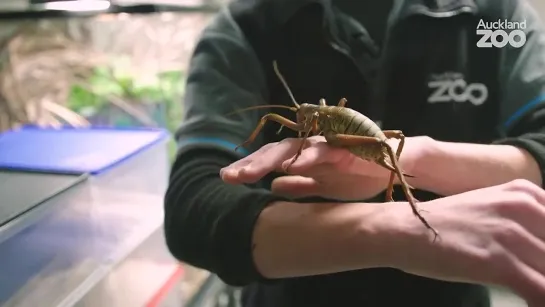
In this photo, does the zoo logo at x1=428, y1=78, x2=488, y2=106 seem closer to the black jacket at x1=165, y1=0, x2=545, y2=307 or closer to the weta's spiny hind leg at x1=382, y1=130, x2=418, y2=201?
the black jacket at x1=165, y1=0, x2=545, y2=307

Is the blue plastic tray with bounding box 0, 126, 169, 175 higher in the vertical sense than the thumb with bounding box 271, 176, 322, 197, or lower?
lower

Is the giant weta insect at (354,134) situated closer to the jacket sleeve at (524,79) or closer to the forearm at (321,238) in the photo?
the forearm at (321,238)

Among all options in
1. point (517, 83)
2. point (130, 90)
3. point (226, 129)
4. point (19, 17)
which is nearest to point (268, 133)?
point (226, 129)

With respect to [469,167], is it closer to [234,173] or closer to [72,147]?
[234,173]

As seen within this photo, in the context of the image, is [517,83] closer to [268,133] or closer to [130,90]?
[268,133]

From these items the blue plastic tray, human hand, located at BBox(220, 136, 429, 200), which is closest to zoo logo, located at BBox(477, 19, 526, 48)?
human hand, located at BBox(220, 136, 429, 200)
